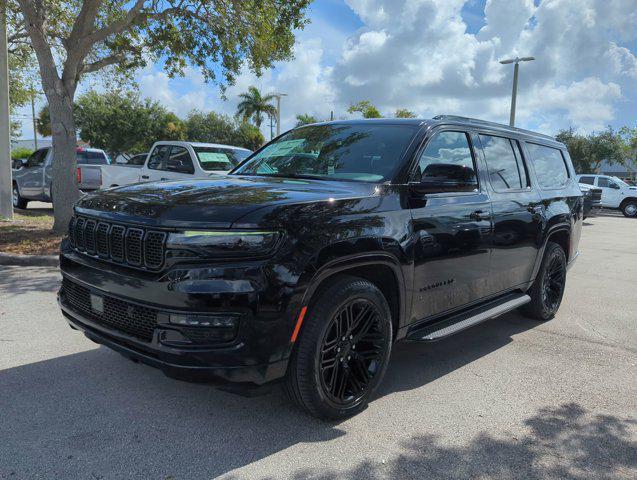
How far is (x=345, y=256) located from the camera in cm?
298

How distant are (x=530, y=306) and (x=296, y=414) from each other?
10.5 ft

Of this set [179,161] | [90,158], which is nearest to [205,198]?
[179,161]

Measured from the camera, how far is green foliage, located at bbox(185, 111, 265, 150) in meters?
55.7

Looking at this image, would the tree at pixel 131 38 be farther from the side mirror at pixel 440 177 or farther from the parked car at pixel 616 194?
the parked car at pixel 616 194

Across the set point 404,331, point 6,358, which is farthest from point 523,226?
point 6,358

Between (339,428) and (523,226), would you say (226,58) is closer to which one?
(523,226)

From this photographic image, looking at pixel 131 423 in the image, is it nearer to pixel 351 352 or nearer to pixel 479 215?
pixel 351 352

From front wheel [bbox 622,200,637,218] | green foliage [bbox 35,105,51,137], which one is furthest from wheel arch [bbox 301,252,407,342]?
green foliage [bbox 35,105,51,137]

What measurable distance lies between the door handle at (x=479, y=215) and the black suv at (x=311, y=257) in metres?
0.01

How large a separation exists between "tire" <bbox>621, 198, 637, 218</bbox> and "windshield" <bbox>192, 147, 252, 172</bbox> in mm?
19753

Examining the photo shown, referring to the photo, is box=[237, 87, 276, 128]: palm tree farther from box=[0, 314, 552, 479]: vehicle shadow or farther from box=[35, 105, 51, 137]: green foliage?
box=[0, 314, 552, 479]: vehicle shadow

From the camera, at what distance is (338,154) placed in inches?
159

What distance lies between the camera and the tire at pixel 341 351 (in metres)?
2.90

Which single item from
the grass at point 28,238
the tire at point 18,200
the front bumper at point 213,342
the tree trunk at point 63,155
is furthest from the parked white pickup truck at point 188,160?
the front bumper at point 213,342
